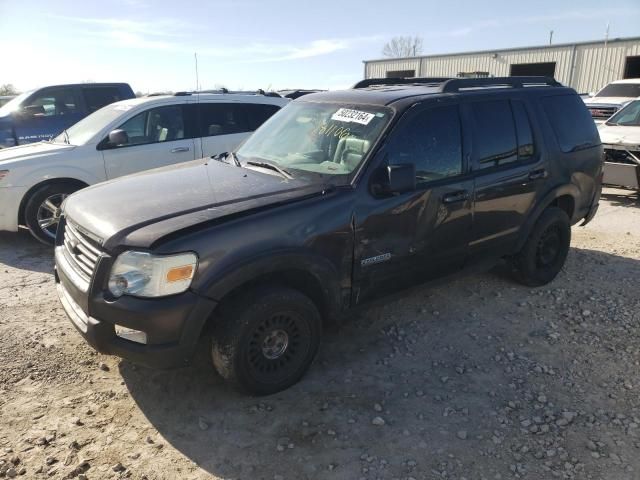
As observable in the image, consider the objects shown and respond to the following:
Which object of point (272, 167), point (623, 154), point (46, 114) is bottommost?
point (623, 154)

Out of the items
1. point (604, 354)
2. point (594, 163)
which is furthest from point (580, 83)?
point (604, 354)

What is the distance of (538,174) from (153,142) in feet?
15.7

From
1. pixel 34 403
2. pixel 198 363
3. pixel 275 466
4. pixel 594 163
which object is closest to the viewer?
pixel 275 466

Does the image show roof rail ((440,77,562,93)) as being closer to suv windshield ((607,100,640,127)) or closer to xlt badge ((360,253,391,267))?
xlt badge ((360,253,391,267))

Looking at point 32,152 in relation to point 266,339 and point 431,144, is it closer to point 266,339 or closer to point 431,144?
point 266,339

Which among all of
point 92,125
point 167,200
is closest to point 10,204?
point 92,125

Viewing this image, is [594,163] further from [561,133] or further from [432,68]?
[432,68]

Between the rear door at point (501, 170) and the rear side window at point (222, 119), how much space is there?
4.24m

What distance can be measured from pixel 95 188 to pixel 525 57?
2985 cm

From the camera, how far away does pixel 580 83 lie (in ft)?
88.0

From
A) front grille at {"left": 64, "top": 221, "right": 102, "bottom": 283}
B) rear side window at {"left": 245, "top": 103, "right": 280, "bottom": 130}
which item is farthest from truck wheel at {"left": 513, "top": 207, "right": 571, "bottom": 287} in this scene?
rear side window at {"left": 245, "top": 103, "right": 280, "bottom": 130}

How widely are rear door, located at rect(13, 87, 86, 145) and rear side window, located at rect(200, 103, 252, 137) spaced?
175 inches

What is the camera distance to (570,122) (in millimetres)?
4844

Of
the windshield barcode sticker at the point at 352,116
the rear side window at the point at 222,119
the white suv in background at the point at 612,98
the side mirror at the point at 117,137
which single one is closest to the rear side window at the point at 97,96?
the rear side window at the point at 222,119
